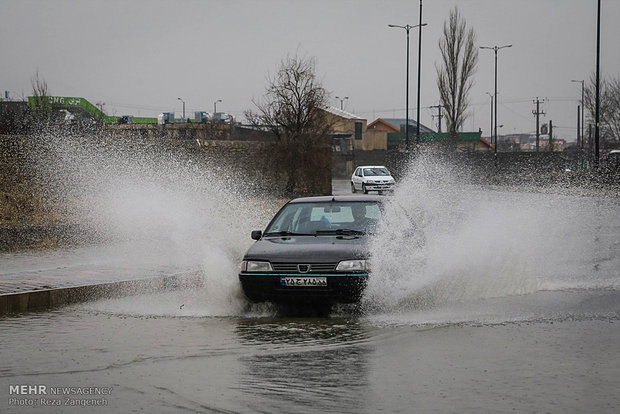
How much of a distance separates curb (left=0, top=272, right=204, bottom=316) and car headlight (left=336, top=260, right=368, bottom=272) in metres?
3.56

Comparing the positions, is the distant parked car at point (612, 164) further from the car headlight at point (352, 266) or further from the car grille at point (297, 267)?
the car grille at point (297, 267)

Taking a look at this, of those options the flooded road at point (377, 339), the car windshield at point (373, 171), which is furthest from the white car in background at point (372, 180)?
the flooded road at point (377, 339)

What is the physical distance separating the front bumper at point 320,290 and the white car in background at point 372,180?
4016cm

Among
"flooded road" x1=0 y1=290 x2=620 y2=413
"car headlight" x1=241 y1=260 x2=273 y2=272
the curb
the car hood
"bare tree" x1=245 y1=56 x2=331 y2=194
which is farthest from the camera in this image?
"bare tree" x1=245 y1=56 x2=331 y2=194

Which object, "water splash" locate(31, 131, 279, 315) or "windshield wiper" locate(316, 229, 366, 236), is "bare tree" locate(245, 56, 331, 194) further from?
"windshield wiper" locate(316, 229, 366, 236)

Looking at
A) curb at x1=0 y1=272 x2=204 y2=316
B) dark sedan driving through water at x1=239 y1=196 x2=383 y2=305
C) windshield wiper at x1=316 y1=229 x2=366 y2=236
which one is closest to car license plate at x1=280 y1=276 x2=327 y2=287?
dark sedan driving through water at x1=239 y1=196 x2=383 y2=305

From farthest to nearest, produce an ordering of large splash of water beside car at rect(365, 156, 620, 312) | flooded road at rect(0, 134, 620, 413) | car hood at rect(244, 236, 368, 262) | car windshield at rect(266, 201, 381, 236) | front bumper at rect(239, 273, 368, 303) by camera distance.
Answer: car windshield at rect(266, 201, 381, 236) → large splash of water beside car at rect(365, 156, 620, 312) → car hood at rect(244, 236, 368, 262) → front bumper at rect(239, 273, 368, 303) → flooded road at rect(0, 134, 620, 413)

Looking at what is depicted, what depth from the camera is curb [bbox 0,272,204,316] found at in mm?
10633

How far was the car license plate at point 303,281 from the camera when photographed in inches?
380

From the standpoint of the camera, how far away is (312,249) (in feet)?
32.8

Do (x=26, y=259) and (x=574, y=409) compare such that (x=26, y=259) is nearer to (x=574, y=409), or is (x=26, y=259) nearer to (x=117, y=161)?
(x=574, y=409)

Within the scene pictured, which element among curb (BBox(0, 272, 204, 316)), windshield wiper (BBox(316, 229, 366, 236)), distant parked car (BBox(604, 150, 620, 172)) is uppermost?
distant parked car (BBox(604, 150, 620, 172))

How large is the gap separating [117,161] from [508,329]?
2804 cm

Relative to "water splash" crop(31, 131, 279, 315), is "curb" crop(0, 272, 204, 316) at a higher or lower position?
lower
